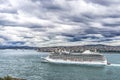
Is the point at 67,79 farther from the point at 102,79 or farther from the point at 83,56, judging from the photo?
the point at 83,56

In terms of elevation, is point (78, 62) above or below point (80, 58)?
below

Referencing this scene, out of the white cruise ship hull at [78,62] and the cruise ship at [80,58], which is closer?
the white cruise ship hull at [78,62]

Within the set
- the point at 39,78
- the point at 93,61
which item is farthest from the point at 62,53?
the point at 39,78

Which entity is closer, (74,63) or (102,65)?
(102,65)

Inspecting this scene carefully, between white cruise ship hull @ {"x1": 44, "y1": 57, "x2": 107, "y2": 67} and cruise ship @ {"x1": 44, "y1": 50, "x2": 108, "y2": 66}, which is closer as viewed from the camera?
white cruise ship hull @ {"x1": 44, "y1": 57, "x2": 107, "y2": 67}

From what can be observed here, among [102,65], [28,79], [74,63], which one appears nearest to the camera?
[28,79]

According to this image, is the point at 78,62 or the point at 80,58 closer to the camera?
the point at 78,62

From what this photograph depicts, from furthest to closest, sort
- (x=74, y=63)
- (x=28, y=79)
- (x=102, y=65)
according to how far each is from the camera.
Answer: (x=74, y=63), (x=102, y=65), (x=28, y=79)
